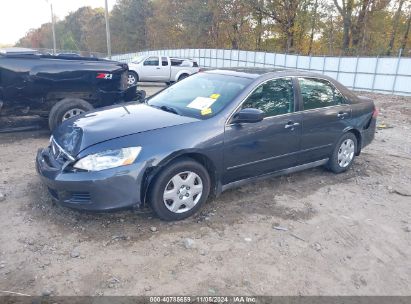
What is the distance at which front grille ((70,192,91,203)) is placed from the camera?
3398 mm

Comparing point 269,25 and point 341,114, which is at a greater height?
point 269,25

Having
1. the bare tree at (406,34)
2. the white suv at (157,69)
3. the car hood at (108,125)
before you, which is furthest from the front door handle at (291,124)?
the bare tree at (406,34)

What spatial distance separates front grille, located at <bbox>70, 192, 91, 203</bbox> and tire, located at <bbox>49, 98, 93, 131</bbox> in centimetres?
337

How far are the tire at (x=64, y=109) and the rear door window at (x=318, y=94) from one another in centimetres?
392

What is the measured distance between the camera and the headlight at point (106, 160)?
3389 mm

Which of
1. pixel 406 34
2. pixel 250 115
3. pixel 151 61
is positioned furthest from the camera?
pixel 406 34

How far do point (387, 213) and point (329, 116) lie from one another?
4.84ft

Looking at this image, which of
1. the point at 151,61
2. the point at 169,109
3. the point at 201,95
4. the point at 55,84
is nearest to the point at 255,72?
the point at 201,95

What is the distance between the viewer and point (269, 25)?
3453 cm

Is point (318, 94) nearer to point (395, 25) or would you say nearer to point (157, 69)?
point (157, 69)

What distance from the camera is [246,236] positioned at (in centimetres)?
362

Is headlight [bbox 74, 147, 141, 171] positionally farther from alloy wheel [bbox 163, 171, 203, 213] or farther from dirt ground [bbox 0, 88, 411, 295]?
dirt ground [bbox 0, 88, 411, 295]

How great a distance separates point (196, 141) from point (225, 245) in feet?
3.51

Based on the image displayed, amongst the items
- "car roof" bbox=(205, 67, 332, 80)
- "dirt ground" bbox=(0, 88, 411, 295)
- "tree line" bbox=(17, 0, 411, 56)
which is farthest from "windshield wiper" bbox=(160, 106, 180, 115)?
"tree line" bbox=(17, 0, 411, 56)
